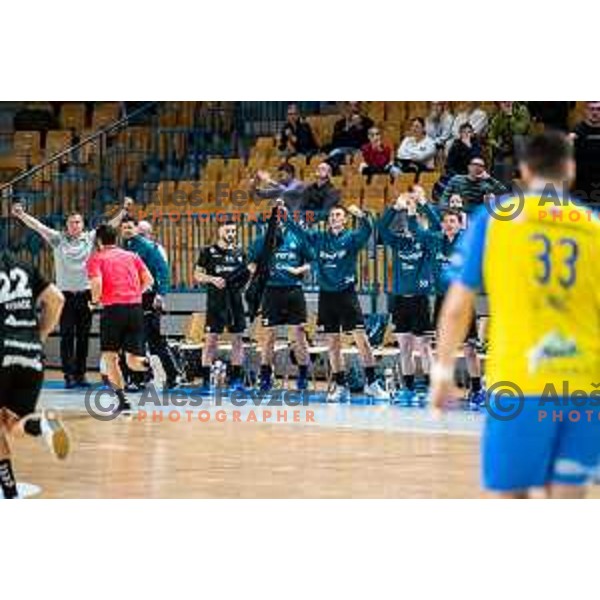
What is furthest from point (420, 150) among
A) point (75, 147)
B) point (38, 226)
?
point (75, 147)

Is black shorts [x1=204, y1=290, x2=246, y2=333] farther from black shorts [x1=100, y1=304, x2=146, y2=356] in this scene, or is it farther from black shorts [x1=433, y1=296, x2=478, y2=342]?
black shorts [x1=100, y1=304, x2=146, y2=356]

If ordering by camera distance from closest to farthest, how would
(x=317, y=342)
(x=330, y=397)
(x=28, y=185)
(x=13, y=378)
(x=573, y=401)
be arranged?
1. (x=573, y=401)
2. (x=13, y=378)
3. (x=330, y=397)
4. (x=317, y=342)
5. (x=28, y=185)

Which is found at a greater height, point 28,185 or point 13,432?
point 28,185

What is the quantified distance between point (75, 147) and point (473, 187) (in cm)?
493

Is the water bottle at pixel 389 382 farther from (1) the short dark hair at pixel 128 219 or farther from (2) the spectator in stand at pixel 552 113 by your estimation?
(1) the short dark hair at pixel 128 219

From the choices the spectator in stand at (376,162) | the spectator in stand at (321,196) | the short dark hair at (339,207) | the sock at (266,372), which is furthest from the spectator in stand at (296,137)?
the sock at (266,372)

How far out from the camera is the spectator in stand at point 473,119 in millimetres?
16539

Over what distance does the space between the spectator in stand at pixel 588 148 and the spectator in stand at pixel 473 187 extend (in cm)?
155

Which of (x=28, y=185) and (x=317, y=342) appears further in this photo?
(x=28, y=185)

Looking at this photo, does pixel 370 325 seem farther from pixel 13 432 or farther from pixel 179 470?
pixel 13 432

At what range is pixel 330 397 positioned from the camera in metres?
16.2

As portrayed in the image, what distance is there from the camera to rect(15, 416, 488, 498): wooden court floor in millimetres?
10352
